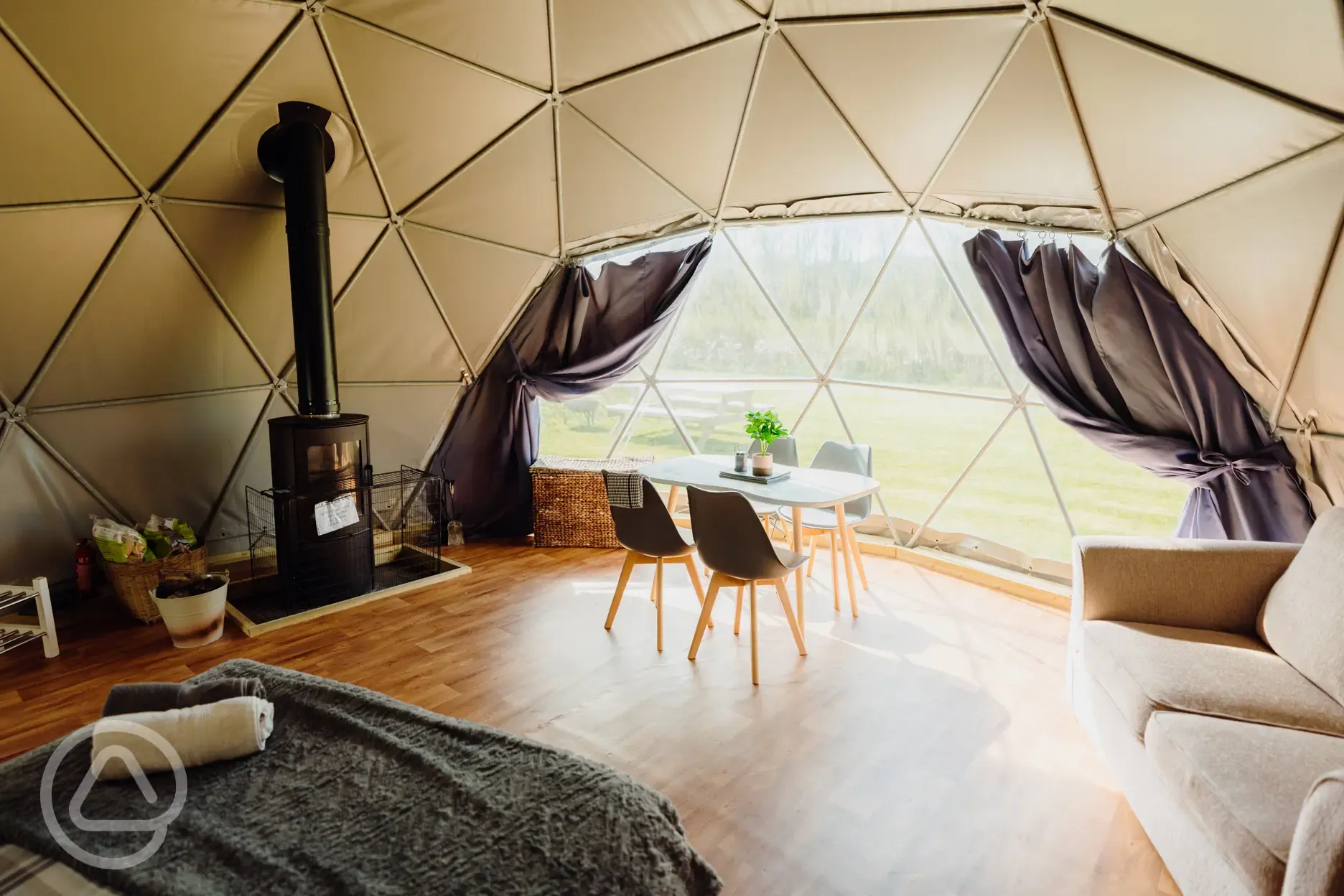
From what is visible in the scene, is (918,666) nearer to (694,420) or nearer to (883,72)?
(883,72)

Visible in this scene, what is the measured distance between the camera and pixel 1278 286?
10.4ft

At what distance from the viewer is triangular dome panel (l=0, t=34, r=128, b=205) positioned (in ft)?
10.5

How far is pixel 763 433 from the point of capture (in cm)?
422

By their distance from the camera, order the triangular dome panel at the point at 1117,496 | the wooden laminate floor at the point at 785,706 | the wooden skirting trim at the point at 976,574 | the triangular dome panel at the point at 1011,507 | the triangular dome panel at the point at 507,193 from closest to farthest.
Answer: the wooden laminate floor at the point at 785,706 → the wooden skirting trim at the point at 976,574 → the triangular dome panel at the point at 507,193 → the triangular dome panel at the point at 1117,496 → the triangular dome panel at the point at 1011,507

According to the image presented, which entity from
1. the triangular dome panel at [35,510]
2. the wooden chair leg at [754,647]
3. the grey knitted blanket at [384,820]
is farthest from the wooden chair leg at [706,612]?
the triangular dome panel at [35,510]

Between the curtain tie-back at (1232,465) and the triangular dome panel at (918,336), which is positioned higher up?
the triangular dome panel at (918,336)

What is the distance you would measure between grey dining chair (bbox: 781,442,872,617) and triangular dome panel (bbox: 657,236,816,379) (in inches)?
74.9

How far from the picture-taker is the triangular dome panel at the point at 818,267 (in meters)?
6.38

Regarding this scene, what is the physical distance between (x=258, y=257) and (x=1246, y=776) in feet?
17.3

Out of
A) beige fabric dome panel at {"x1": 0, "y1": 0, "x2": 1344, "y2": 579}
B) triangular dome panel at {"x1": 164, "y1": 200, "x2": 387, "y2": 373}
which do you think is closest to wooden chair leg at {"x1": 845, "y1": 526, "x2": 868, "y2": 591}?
beige fabric dome panel at {"x1": 0, "y1": 0, "x2": 1344, "y2": 579}

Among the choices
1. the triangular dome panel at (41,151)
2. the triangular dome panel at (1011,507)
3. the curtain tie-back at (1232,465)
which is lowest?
the triangular dome panel at (1011,507)

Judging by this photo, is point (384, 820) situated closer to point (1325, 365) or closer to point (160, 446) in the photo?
point (1325, 365)

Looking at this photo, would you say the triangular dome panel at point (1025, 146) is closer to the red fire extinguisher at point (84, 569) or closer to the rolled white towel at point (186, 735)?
the rolled white towel at point (186, 735)

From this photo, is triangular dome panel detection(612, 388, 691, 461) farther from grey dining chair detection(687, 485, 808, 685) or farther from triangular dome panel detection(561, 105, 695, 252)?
grey dining chair detection(687, 485, 808, 685)
